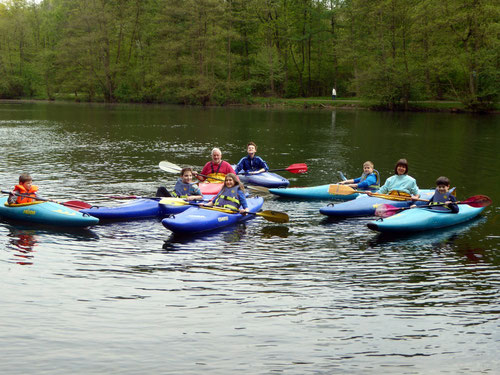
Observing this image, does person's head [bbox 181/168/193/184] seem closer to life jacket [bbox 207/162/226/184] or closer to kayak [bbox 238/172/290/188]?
life jacket [bbox 207/162/226/184]

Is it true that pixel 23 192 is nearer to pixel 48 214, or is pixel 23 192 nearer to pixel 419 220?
pixel 48 214

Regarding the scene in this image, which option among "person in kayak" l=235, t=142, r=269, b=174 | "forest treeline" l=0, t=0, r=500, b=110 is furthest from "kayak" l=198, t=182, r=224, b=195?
"forest treeline" l=0, t=0, r=500, b=110

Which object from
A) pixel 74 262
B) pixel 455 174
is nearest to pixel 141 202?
pixel 74 262

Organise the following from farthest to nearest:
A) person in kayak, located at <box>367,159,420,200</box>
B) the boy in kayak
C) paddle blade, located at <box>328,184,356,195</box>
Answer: paddle blade, located at <box>328,184,356,195</box>
person in kayak, located at <box>367,159,420,200</box>
the boy in kayak

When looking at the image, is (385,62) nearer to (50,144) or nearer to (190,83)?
(190,83)

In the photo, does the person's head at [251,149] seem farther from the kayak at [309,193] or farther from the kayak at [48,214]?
the kayak at [48,214]

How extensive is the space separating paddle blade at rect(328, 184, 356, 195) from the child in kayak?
2.38 metres

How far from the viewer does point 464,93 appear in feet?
162

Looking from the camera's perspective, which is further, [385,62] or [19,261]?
[385,62]

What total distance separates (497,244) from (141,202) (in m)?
7.44

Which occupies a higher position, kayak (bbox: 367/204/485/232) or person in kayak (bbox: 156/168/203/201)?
person in kayak (bbox: 156/168/203/201)

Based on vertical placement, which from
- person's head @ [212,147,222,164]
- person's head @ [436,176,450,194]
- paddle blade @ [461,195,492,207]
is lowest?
paddle blade @ [461,195,492,207]

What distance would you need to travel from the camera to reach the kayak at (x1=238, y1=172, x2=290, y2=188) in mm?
16844

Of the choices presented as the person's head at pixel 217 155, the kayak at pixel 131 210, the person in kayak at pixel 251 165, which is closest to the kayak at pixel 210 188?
the person's head at pixel 217 155
